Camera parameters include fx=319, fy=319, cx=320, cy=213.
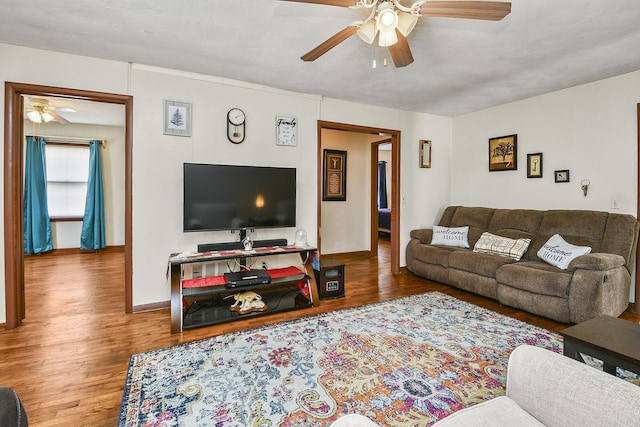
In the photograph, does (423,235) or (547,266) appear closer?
(547,266)

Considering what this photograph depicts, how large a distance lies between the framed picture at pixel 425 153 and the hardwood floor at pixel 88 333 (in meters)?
1.73

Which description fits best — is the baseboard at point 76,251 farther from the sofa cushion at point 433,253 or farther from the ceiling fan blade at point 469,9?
A: the ceiling fan blade at point 469,9

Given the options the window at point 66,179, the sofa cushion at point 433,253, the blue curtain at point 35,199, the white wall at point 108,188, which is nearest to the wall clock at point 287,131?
the sofa cushion at point 433,253

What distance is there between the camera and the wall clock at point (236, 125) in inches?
137

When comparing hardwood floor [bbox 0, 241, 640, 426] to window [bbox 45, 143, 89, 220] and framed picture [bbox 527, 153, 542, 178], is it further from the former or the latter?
framed picture [bbox 527, 153, 542, 178]

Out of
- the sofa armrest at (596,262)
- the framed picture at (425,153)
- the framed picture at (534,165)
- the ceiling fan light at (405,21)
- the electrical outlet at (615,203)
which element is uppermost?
the ceiling fan light at (405,21)

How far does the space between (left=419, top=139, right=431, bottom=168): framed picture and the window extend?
6262 millimetres

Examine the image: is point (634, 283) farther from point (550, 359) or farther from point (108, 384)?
point (108, 384)

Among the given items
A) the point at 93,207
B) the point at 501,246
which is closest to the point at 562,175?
the point at 501,246

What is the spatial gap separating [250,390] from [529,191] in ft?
13.3

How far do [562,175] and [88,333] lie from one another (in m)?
5.11

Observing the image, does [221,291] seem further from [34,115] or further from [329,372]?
[34,115]

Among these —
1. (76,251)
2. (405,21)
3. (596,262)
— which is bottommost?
(76,251)

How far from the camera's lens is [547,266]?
10.3 feet
